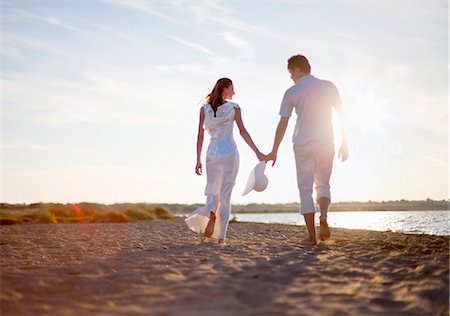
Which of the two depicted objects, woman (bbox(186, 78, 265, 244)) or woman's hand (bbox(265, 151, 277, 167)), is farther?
woman (bbox(186, 78, 265, 244))

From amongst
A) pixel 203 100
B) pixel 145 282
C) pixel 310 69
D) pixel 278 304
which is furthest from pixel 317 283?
pixel 203 100

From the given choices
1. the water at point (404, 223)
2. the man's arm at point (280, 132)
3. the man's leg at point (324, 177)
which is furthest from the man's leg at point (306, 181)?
the water at point (404, 223)

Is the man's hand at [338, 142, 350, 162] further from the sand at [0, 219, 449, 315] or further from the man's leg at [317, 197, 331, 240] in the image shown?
the sand at [0, 219, 449, 315]

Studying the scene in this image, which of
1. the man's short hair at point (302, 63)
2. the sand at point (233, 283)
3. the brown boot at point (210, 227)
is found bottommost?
the sand at point (233, 283)

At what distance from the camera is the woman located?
7.03 m

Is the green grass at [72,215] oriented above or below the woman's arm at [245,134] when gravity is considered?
below

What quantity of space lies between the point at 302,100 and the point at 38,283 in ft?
13.3

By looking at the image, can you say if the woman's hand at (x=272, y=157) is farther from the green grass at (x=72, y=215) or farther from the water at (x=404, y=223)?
the green grass at (x=72, y=215)

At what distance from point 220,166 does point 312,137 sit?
1.40 metres

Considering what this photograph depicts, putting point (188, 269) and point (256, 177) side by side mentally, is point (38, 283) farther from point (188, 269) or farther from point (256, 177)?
point (256, 177)

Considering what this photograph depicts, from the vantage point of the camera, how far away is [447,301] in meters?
3.26

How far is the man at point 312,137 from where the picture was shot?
6.36 meters

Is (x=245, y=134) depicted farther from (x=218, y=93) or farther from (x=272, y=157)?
(x=218, y=93)

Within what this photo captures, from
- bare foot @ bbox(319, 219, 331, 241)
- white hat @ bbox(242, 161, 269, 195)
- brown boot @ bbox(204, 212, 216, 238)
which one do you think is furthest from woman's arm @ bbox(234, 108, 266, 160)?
bare foot @ bbox(319, 219, 331, 241)
